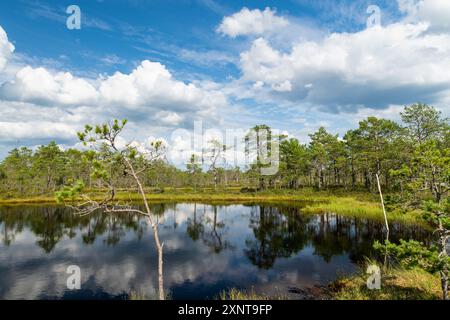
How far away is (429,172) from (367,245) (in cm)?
1984

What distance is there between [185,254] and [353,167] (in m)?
67.6

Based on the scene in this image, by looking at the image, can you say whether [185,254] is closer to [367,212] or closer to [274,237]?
Result: [274,237]

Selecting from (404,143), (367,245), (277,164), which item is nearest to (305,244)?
(367,245)

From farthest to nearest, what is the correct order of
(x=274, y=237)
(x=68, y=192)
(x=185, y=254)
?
(x=274, y=237) → (x=185, y=254) → (x=68, y=192)

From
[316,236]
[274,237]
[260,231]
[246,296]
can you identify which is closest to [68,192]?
[246,296]

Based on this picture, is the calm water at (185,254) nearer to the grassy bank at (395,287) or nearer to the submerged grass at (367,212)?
the submerged grass at (367,212)

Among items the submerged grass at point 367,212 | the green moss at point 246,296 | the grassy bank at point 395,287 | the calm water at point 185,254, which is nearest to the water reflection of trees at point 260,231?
the calm water at point 185,254

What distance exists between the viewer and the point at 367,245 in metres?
27.6

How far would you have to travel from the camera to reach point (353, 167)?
79.2 m

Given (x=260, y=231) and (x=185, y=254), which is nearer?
(x=185, y=254)

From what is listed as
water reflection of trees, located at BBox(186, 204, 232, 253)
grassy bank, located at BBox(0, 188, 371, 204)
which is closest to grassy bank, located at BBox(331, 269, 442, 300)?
water reflection of trees, located at BBox(186, 204, 232, 253)
